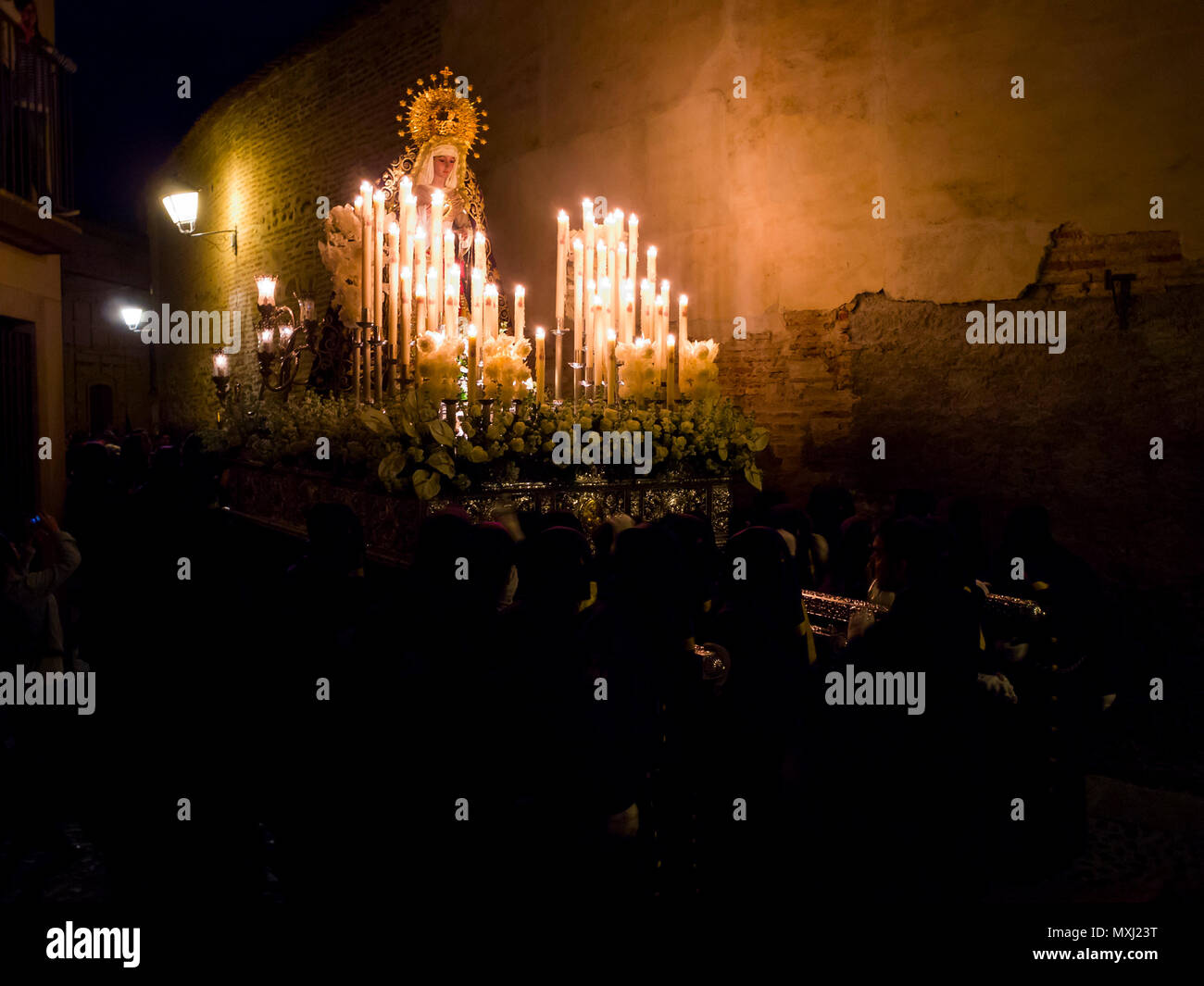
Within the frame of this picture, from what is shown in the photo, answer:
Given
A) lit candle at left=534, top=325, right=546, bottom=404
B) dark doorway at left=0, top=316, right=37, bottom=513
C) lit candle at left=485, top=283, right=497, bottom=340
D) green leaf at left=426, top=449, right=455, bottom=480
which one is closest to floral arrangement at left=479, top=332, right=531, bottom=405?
lit candle at left=534, top=325, right=546, bottom=404

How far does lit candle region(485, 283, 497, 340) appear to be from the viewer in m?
6.72

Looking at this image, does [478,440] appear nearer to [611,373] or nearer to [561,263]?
[611,373]

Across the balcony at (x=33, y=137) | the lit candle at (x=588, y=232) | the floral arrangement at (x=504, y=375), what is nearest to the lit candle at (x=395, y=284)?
the floral arrangement at (x=504, y=375)

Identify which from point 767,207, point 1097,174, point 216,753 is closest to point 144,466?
point 216,753

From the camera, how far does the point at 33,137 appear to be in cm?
681

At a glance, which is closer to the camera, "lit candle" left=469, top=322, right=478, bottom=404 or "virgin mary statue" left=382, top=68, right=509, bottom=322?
"lit candle" left=469, top=322, right=478, bottom=404

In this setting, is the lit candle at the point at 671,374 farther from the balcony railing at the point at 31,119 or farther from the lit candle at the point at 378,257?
the balcony railing at the point at 31,119

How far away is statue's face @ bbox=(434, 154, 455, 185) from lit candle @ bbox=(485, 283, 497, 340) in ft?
3.66

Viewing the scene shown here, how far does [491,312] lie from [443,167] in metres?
1.49

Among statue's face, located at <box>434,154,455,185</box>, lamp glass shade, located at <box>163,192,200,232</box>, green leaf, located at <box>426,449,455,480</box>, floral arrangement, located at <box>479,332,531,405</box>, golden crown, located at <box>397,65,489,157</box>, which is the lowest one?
green leaf, located at <box>426,449,455,480</box>

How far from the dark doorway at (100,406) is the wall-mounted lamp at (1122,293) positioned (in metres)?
20.8

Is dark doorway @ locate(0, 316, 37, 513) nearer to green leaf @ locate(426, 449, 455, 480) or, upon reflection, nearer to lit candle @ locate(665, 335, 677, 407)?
green leaf @ locate(426, 449, 455, 480)

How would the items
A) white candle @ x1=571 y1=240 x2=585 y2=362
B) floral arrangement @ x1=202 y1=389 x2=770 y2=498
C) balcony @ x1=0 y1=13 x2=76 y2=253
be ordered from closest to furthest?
floral arrangement @ x1=202 y1=389 x2=770 y2=498
white candle @ x1=571 y1=240 x2=585 y2=362
balcony @ x1=0 y1=13 x2=76 y2=253
